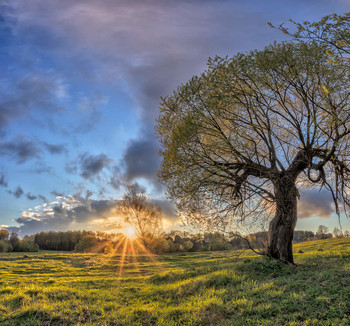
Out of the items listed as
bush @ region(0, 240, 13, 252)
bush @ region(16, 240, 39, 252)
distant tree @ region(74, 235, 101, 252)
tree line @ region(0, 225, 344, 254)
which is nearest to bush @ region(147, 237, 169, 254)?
tree line @ region(0, 225, 344, 254)

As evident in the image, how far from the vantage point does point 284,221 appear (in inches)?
526

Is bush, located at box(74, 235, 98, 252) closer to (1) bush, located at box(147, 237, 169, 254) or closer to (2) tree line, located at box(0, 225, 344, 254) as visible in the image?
(2) tree line, located at box(0, 225, 344, 254)

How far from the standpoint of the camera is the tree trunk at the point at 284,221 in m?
13.2

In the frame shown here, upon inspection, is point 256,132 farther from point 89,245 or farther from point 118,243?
point 89,245

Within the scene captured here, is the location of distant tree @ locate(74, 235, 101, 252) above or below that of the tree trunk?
below

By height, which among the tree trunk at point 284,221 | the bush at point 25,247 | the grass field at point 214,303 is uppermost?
the tree trunk at point 284,221

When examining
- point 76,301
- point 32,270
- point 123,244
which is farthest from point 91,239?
point 76,301

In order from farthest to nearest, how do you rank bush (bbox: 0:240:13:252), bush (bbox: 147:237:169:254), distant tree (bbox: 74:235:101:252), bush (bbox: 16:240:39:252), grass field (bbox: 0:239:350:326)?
bush (bbox: 16:240:39:252) < distant tree (bbox: 74:235:101:252) < bush (bbox: 0:240:13:252) < bush (bbox: 147:237:169:254) < grass field (bbox: 0:239:350:326)

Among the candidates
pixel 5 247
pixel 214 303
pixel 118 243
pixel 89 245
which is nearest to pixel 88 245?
pixel 89 245

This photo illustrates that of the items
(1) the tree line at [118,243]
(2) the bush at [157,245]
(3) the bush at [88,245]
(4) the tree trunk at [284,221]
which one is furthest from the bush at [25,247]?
(4) the tree trunk at [284,221]

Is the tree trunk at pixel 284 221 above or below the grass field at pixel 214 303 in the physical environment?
above

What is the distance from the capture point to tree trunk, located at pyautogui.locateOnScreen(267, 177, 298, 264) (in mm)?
13156

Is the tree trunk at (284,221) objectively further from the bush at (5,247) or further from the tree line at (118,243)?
the bush at (5,247)

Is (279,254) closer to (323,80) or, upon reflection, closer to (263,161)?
(263,161)
